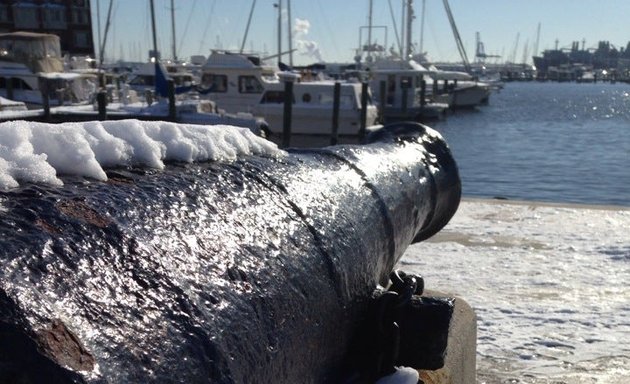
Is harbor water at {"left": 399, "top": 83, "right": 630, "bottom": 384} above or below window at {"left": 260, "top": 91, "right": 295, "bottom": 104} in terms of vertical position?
above

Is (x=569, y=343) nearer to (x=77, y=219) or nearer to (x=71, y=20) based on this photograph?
(x=77, y=219)

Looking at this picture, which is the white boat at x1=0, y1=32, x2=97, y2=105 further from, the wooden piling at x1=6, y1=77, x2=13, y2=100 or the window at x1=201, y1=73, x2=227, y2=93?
the window at x1=201, y1=73, x2=227, y2=93

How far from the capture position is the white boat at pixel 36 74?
88.6 ft

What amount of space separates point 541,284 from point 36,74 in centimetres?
2544

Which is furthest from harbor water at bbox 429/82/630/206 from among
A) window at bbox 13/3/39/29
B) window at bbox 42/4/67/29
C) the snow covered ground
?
window at bbox 13/3/39/29

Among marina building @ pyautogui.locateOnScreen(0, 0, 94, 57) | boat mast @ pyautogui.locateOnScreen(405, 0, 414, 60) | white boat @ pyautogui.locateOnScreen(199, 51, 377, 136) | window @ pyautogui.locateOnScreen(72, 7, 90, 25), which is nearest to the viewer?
white boat @ pyautogui.locateOnScreen(199, 51, 377, 136)

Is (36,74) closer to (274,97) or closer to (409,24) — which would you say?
(274,97)

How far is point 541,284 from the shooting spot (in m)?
6.00

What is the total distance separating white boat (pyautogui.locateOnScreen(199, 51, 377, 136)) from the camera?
25.6m

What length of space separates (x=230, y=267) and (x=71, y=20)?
51.1 meters

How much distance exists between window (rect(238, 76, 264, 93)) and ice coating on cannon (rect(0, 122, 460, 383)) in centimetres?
2629

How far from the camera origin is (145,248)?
50.9 inches

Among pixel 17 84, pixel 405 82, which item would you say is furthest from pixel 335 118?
pixel 405 82

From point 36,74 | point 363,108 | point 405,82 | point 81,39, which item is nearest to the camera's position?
point 363,108
